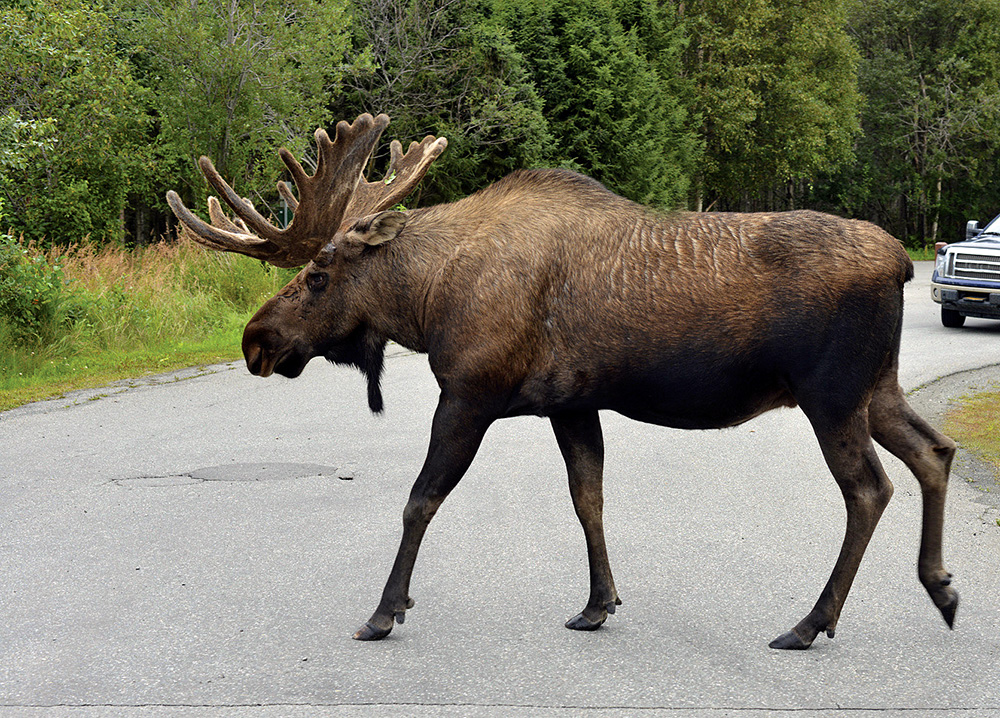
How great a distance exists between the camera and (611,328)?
4.74 meters

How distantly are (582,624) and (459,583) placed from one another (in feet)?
2.76

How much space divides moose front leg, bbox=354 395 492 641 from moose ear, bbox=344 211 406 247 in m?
0.77

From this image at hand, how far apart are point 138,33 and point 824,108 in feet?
95.1

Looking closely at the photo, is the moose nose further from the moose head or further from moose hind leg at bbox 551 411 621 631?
moose hind leg at bbox 551 411 621 631

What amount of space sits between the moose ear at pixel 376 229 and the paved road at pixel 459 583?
1625mm

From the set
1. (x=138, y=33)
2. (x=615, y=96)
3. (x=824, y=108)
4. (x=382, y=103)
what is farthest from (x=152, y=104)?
(x=824, y=108)

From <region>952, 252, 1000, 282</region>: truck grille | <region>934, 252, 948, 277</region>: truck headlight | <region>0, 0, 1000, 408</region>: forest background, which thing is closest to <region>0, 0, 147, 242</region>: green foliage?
<region>0, 0, 1000, 408</region>: forest background

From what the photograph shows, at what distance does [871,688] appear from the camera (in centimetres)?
430

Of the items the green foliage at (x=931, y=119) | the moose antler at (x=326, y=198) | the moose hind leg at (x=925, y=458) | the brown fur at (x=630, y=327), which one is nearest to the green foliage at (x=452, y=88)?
the green foliage at (x=931, y=119)

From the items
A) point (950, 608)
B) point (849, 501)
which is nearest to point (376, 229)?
point (849, 501)

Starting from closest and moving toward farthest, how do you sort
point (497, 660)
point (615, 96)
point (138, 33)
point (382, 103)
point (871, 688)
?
point (871, 688) → point (497, 660) → point (138, 33) → point (382, 103) → point (615, 96)

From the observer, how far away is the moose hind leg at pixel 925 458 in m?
4.86

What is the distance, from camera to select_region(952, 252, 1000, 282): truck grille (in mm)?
17328

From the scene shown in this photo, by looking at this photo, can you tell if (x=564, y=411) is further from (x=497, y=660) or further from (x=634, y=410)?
(x=497, y=660)
